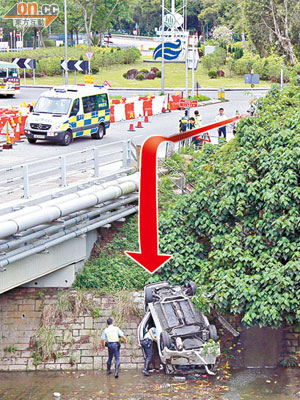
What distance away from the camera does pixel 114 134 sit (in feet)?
113

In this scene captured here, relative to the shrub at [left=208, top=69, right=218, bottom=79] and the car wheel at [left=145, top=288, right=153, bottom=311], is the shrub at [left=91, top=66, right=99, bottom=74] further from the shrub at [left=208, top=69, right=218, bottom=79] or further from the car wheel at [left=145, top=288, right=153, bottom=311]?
the car wheel at [left=145, top=288, right=153, bottom=311]

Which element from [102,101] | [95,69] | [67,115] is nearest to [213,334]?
[67,115]

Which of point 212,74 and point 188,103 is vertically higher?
point 212,74

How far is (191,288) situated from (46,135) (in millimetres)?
13979

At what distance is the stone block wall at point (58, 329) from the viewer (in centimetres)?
1778

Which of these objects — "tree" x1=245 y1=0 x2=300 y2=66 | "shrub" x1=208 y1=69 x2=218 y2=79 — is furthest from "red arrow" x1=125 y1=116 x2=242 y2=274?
"shrub" x1=208 y1=69 x2=218 y2=79

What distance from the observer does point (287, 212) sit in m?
16.5

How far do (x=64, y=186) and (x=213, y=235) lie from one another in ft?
12.9

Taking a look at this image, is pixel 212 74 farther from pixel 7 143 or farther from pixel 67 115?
pixel 7 143

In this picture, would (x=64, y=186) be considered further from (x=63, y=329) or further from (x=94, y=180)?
(x=63, y=329)

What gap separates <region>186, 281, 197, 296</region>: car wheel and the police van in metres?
13.5

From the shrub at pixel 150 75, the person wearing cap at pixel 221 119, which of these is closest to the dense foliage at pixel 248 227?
the person wearing cap at pixel 221 119

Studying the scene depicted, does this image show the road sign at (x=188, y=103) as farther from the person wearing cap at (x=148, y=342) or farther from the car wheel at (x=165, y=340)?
the car wheel at (x=165, y=340)

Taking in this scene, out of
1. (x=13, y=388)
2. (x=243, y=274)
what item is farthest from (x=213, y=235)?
(x=13, y=388)
